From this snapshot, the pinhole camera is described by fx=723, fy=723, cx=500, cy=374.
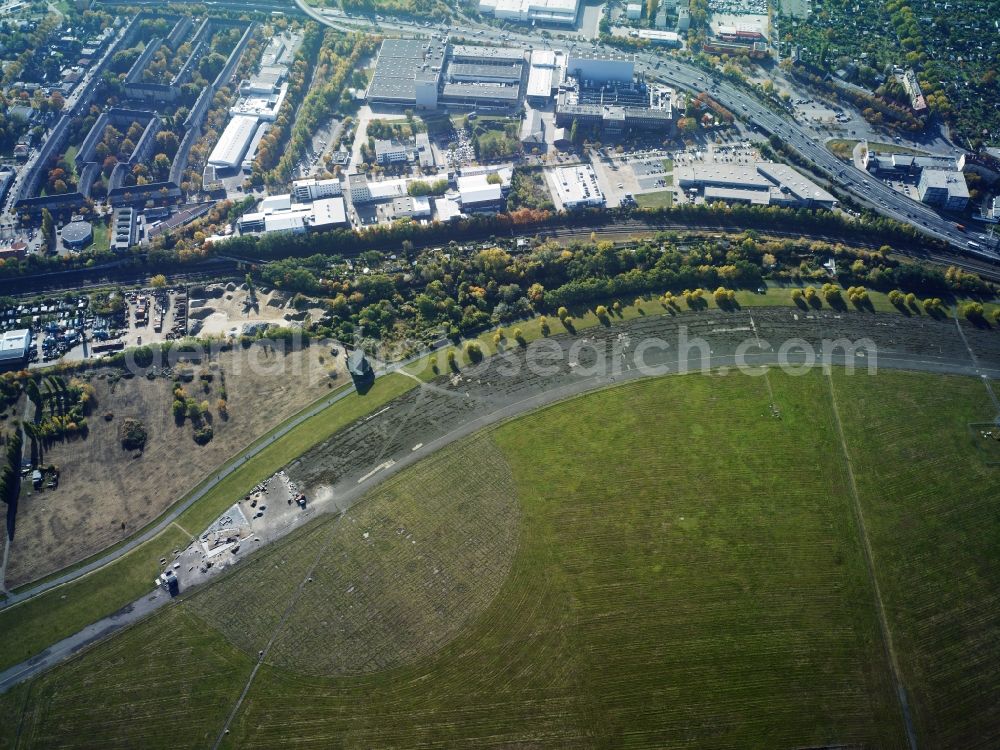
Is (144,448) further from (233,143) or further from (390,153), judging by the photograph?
(390,153)

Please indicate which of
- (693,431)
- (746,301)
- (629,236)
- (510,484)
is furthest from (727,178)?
(510,484)

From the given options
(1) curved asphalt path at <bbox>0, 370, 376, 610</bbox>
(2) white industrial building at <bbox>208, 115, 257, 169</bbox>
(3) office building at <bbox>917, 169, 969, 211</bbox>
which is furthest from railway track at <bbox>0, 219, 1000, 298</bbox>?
(1) curved asphalt path at <bbox>0, 370, 376, 610</bbox>

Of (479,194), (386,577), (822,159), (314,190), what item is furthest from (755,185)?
(386,577)

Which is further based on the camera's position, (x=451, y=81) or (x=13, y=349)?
(x=451, y=81)

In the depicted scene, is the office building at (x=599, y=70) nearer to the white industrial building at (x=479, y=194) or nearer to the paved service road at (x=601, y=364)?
the white industrial building at (x=479, y=194)

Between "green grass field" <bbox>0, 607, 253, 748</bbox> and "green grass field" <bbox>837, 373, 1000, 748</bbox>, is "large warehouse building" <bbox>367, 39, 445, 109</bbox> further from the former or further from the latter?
"green grass field" <bbox>0, 607, 253, 748</bbox>

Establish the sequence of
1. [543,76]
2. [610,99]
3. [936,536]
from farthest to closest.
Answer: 1. [543,76]
2. [610,99]
3. [936,536]
